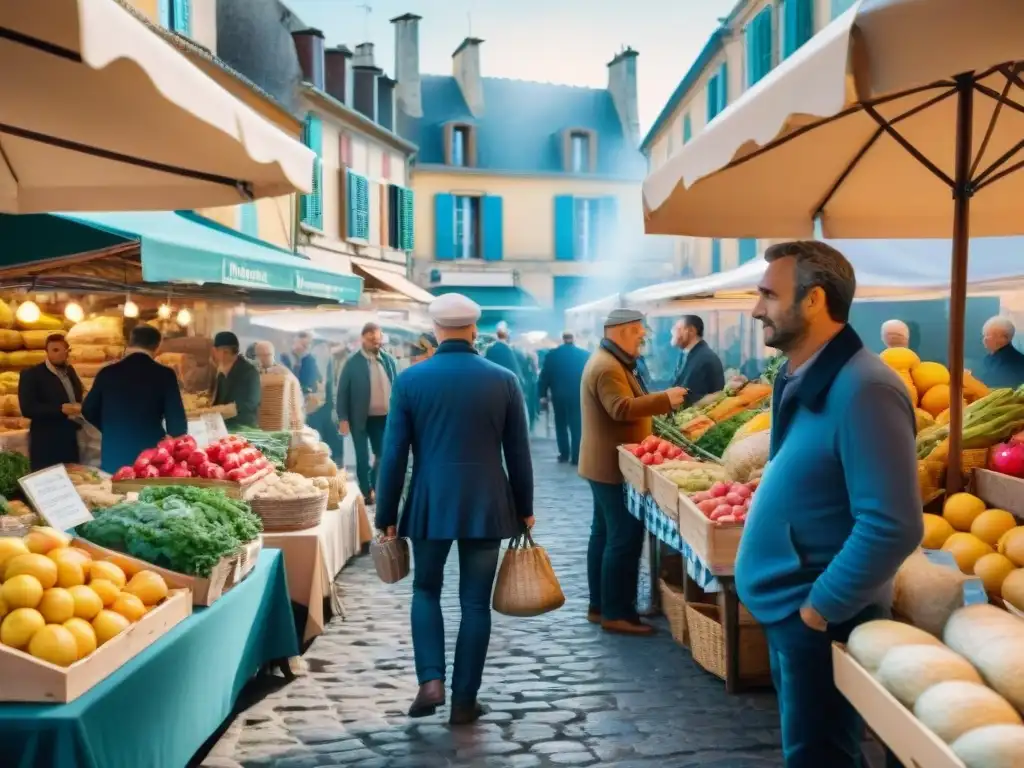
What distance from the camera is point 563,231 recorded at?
32.9 metres

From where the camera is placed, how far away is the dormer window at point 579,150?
34.0 metres

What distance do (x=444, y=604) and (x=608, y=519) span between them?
58.0 inches

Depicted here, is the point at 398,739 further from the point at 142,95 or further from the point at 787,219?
the point at 787,219

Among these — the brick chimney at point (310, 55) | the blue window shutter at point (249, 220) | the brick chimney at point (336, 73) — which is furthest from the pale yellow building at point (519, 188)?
the blue window shutter at point (249, 220)

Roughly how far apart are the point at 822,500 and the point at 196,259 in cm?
508

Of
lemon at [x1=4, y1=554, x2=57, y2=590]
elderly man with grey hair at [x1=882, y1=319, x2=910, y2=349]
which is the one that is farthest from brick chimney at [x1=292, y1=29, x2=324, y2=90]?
lemon at [x1=4, y1=554, x2=57, y2=590]

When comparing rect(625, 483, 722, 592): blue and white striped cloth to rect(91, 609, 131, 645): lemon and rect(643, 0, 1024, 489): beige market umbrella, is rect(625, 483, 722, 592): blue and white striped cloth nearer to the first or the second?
rect(643, 0, 1024, 489): beige market umbrella

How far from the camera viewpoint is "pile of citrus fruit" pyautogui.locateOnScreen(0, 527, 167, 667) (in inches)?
127

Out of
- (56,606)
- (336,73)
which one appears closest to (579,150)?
(336,73)

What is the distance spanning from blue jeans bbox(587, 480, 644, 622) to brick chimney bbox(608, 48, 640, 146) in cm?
Answer: 3042

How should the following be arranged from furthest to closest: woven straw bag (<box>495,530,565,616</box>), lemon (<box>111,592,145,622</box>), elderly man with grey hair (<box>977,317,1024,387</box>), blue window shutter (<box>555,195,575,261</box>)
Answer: blue window shutter (<box>555,195,575,261</box>) < elderly man with grey hair (<box>977,317,1024,387</box>) < woven straw bag (<box>495,530,565,616</box>) < lemon (<box>111,592,145,622</box>)

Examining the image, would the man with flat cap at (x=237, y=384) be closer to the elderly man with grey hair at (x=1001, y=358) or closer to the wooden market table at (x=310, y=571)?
the wooden market table at (x=310, y=571)

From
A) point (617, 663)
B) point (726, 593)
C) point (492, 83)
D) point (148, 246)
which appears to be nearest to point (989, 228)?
point (726, 593)

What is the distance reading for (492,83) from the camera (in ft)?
115
